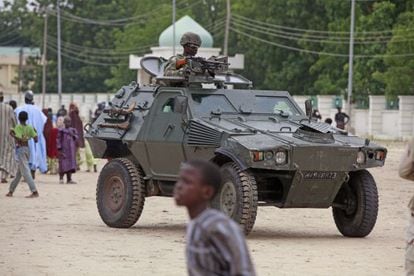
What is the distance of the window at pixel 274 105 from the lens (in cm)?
1719

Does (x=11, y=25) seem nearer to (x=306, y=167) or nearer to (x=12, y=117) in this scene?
(x=12, y=117)

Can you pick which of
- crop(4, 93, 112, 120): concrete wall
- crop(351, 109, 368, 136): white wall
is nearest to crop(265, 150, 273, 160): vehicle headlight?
crop(351, 109, 368, 136): white wall

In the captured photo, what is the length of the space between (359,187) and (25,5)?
314 ft

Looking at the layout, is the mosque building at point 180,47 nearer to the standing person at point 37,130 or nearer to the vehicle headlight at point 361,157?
the standing person at point 37,130

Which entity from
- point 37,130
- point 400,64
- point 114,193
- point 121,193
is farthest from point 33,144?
point 400,64

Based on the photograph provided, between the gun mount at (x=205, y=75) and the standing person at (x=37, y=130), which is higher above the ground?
the gun mount at (x=205, y=75)

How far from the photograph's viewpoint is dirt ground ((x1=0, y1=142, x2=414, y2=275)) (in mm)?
12984

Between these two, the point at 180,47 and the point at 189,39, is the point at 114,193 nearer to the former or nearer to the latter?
the point at 189,39

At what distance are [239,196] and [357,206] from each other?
1868 mm

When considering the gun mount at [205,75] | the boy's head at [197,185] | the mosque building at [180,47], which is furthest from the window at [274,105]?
the mosque building at [180,47]

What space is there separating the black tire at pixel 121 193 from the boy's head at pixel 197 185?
33.4 feet

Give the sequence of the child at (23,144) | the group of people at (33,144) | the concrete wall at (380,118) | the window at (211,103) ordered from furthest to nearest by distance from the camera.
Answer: the concrete wall at (380,118)
the group of people at (33,144)
the child at (23,144)
the window at (211,103)

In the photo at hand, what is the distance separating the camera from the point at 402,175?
31.2 feet

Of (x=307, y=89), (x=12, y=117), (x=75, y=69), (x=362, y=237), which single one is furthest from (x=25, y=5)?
(x=362, y=237)
